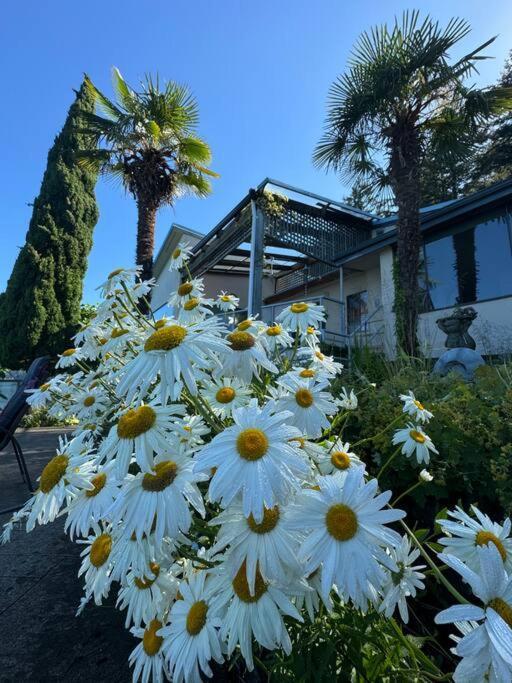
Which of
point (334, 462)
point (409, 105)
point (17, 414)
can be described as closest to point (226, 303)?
point (334, 462)

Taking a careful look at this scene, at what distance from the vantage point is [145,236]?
9.20m

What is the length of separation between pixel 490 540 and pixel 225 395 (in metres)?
0.77

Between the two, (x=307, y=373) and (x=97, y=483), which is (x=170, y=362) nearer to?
(x=97, y=483)

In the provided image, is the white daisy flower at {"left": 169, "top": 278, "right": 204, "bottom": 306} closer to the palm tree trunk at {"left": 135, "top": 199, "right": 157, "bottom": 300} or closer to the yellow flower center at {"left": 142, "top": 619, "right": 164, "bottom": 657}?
the yellow flower center at {"left": 142, "top": 619, "right": 164, "bottom": 657}

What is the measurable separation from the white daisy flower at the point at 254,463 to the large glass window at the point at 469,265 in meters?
8.89

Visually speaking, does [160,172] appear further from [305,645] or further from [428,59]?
[305,645]

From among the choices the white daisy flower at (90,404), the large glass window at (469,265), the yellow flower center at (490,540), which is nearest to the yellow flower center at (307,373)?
the yellow flower center at (490,540)

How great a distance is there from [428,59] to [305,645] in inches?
358

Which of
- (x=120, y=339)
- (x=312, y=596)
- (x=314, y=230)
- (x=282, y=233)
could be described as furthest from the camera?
(x=314, y=230)

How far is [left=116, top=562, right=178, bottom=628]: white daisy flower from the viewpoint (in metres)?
0.98

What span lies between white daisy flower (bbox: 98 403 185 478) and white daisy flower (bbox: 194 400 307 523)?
14 cm

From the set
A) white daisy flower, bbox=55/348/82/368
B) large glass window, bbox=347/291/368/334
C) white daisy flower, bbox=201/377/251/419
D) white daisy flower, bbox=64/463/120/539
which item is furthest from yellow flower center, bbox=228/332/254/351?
large glass window, bbox=347/291/368/334

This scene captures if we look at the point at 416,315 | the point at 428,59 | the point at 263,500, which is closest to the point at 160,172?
the point at 428,59

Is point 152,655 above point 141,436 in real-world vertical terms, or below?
below
